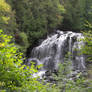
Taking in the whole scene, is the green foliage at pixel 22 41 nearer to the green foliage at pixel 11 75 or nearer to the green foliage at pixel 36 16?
the green foliage at pixel 36 16

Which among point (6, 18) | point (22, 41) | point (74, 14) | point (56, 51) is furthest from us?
point (74, 14)

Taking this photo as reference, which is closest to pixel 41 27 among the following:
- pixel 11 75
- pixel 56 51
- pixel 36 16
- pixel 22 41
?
pixel 36 16

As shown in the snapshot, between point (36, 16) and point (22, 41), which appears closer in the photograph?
point (22, 41)

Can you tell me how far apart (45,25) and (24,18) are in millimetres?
3419

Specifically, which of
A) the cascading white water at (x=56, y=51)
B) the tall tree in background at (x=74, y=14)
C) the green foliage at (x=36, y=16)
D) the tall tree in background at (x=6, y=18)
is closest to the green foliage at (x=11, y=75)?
the tall tree in background at (x=6, y=18)

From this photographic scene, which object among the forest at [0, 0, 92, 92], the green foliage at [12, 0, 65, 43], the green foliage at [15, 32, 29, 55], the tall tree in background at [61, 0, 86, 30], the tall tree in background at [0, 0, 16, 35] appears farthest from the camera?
the tall tree in background at [61, 0, 86, 30]

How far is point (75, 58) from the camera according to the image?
1625cm

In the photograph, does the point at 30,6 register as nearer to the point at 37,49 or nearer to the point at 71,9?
the point at 37,49

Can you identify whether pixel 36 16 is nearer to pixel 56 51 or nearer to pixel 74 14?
pixel 56 51

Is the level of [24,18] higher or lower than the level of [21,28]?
higher

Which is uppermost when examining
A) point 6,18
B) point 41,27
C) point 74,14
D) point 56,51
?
point 74,14

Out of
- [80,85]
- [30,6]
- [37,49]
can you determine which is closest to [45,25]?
[30,6]

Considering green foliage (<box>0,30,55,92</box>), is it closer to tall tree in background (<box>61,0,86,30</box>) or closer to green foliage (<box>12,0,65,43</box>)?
green foliage (<box>12,0,65,43</box>)

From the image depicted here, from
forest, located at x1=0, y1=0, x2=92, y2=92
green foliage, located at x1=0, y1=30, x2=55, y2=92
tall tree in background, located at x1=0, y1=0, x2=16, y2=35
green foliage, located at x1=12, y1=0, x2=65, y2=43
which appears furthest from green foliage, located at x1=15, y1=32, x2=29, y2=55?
green foliage, located at x1=0, y1=30, x2=55, y2=92
